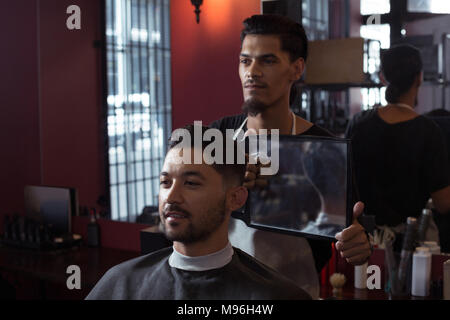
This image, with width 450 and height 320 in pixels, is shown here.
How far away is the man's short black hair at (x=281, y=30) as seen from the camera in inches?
75.0

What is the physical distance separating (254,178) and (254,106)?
1.00 feet

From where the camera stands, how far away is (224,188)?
4.86 feet

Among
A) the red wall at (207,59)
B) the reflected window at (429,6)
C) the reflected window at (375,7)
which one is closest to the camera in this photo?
the reflected window at (429,6)

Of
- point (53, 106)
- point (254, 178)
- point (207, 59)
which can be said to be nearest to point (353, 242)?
point (254, 178)

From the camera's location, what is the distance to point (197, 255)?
1.56 metres

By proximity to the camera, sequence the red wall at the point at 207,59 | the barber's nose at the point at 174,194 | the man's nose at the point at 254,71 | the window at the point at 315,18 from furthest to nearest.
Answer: the red wall at the point at 207,59, the window at the point at 315,18, the man's nose at the point at 254,71, the barber's nose at the point at 174,194

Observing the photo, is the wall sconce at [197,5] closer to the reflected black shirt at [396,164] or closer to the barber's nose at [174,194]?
the reflected black shirt at [396,164]

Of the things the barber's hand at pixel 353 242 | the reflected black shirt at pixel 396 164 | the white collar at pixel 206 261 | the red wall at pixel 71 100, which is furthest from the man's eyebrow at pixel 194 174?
the red wall at pixel 71 100

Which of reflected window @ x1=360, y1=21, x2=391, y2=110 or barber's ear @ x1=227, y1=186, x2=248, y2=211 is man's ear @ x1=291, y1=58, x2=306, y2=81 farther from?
barber's ear @ x1=227, y1=186, x2=248, y2=211

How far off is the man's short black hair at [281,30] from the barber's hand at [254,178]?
440 millimetres

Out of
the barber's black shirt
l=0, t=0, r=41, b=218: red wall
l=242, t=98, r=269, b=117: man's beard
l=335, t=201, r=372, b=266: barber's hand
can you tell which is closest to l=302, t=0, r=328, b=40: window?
the barber's black shirt
